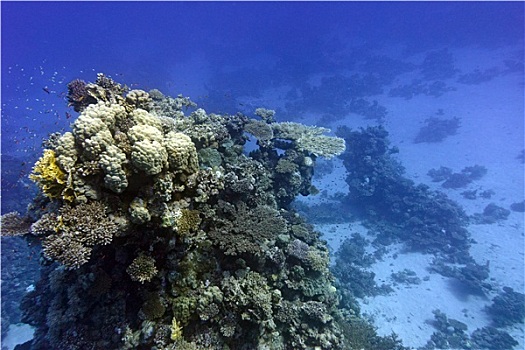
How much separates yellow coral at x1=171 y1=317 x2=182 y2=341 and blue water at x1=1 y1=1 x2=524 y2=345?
1763 cm

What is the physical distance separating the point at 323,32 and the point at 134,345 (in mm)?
112030

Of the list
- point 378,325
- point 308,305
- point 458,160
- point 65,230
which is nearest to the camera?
point 65,230

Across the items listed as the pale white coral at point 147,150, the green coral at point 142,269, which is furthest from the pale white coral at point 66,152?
the green coral at point 142,269

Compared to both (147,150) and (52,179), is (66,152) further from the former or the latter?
(147,150)

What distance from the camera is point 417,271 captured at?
2008cm

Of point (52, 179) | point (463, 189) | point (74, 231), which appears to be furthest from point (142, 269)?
point (463, 189)

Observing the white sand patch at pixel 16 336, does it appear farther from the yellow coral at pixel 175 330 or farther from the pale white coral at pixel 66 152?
the pale white coral at pixel 66 152

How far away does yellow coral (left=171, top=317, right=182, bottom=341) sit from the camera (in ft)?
19.1

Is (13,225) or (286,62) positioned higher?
(286,62)

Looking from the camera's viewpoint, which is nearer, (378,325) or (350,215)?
(378,325)

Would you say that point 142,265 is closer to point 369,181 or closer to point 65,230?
point 65,230

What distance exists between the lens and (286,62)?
237 ft

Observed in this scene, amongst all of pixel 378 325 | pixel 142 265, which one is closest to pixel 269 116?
pixel 142 265

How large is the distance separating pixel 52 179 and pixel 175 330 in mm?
3917
